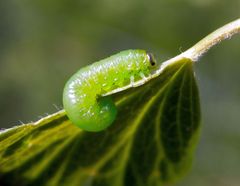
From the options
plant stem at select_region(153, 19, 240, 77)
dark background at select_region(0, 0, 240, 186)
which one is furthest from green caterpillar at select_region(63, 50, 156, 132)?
dark background at select_region(0, 0, 240, 186)

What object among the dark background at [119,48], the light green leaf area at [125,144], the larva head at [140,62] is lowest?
the light green leaf area at [125,144]

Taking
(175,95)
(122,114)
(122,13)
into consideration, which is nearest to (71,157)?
(122,114)

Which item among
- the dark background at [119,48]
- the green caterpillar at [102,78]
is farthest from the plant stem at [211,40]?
the dark background at [119,48]

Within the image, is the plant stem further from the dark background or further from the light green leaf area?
the dark background

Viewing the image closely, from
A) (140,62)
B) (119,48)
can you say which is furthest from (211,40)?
(119,48)

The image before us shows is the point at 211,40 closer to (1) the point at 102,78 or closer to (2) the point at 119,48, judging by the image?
(1) the point at 102,78

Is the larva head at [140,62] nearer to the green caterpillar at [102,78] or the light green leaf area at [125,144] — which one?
the green caterpillar at [102,78]
